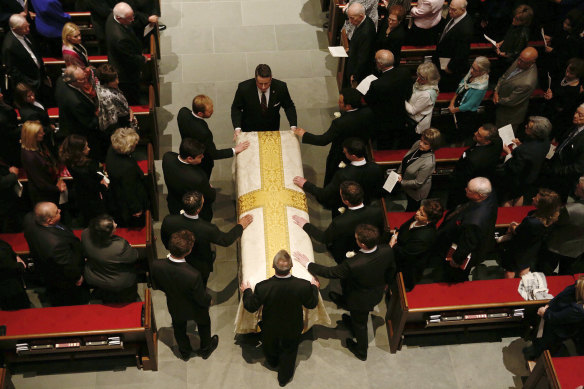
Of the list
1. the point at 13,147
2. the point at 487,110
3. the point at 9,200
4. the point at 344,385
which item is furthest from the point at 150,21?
the point at 344,385

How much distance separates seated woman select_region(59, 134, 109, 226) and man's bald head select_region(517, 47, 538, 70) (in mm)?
4612

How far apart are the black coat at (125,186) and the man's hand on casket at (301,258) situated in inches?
63.8

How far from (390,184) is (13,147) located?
3.98 metres

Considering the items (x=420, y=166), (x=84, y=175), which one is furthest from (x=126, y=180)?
(x=420, y=166)

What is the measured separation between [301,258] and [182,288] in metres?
1.18

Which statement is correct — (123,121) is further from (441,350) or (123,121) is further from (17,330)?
(441,350)

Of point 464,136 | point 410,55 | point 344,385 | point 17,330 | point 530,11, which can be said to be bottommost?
point 344,385

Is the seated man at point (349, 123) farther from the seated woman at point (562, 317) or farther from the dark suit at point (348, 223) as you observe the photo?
the seated woman at point (562, 317)

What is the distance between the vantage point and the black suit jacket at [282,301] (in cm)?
497

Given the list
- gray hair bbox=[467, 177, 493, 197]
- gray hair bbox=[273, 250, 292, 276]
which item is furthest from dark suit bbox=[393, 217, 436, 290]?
gray hair bbox=[273, 250, 292, 276]

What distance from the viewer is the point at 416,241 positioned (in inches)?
214

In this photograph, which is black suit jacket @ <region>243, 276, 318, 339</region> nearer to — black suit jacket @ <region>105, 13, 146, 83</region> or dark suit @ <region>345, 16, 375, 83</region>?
dark suit @ <region>345, 16, 375, 83</region>

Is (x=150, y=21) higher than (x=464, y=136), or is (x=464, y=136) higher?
(x=150, y=21)

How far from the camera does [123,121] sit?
6.87m
